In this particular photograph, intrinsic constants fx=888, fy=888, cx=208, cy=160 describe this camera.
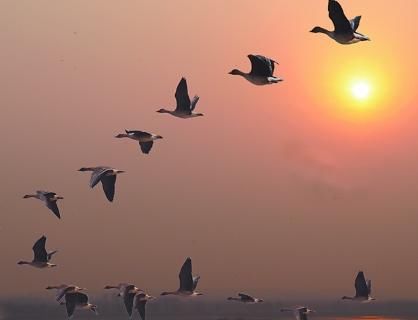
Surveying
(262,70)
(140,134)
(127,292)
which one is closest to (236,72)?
(262,70)

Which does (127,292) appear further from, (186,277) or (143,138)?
(143,138)

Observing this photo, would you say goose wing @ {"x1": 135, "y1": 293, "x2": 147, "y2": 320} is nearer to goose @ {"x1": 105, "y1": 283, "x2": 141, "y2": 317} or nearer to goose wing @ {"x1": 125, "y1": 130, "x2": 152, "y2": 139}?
goose @ {"x1": 105, "y1": 283, "x2": 141, "y2": 317}

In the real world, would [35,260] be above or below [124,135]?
below

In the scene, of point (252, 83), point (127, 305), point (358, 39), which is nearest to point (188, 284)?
point (127, 305)

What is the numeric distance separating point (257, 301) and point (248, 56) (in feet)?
51.8

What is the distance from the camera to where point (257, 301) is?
46.4m

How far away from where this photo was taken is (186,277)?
46.1 m

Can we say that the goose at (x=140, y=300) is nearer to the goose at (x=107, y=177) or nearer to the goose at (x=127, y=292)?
the goose at (x=127, y=292)

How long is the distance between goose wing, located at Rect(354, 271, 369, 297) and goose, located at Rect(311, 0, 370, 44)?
19750mm

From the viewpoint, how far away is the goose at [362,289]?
49938mm

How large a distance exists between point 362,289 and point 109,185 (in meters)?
16.9

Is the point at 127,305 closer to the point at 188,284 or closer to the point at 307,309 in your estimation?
the point at 188,284

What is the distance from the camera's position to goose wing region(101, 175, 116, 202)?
140 ft

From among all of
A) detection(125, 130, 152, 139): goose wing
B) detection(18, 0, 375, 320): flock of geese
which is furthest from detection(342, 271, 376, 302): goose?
detection(125, 130, 152, 139): goose wing
